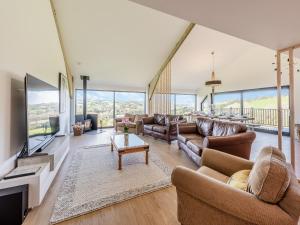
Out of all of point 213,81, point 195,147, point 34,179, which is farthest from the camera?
point 213,81

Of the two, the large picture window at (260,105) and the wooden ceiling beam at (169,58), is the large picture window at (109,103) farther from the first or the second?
the large picture window at (260,105)

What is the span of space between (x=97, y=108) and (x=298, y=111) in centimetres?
804

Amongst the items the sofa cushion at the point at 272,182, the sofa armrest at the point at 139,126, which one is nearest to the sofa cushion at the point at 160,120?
the sofa armrest at the point at 139,126

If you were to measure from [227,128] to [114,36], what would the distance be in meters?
3.92

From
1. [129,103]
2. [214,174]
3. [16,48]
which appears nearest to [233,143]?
[214,174]

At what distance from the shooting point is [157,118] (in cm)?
536

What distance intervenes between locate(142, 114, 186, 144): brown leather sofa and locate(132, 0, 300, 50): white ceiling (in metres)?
2.81

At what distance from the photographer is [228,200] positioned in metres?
0.95

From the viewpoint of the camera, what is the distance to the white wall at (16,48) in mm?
1558

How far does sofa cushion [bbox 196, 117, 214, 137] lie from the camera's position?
3.25 meters

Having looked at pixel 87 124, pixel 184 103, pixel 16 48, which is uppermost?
pixel 16 48

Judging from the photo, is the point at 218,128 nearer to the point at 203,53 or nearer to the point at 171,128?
the point at 171,128

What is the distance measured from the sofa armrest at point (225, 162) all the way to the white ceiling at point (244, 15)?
1.56 m

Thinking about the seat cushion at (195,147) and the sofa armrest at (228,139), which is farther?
the seat cushion at (195,147)
